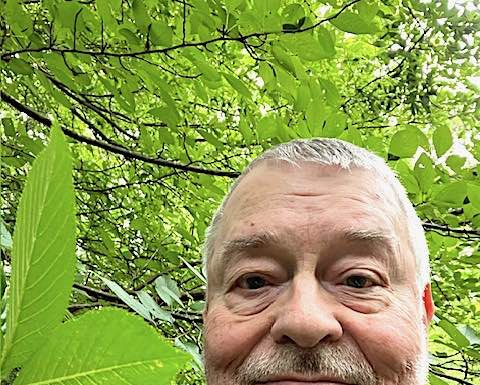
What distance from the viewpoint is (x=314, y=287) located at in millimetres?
1129

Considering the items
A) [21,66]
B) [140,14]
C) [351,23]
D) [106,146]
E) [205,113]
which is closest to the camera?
[351,23]

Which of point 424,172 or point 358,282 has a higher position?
point 424,172

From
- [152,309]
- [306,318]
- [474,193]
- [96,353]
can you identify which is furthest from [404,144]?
[96,353]

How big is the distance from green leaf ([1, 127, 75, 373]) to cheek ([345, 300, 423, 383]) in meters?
1.00

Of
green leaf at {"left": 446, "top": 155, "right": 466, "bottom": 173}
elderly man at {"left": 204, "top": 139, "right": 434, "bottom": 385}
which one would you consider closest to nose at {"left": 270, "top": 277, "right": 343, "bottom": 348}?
elderly man at {"left": 204, "top": 139, "right": 434, "bottom": 385}

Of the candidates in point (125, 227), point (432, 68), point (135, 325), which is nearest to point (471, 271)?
point (432, 68)

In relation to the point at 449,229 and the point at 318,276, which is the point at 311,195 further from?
the point at 449,229

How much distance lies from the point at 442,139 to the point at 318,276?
18.6 inches

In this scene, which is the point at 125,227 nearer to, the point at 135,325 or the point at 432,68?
the point at 432,68

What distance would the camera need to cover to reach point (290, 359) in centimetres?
108

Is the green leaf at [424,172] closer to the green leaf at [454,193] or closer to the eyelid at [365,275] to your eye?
the green leaf at [454,193]

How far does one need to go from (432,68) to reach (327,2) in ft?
5.36

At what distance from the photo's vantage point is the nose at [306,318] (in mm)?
1056

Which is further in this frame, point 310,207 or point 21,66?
point 21,66
